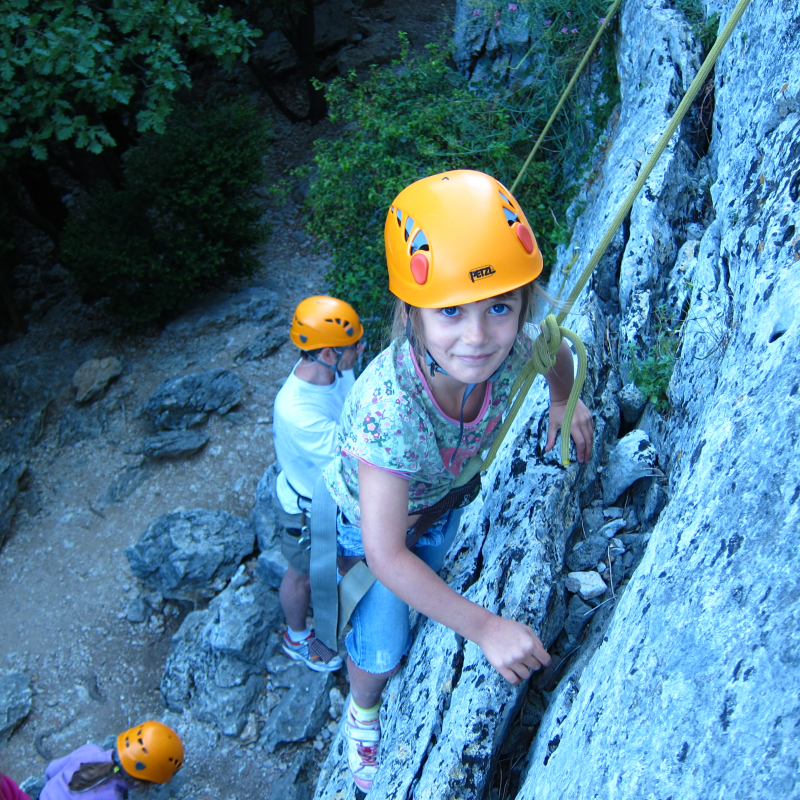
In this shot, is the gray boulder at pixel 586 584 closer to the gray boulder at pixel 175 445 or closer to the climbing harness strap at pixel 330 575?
the climbing harness strap at pixel 330 575

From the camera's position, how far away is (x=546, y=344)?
2012mm

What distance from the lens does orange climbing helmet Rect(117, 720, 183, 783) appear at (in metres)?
4.21

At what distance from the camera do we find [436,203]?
186 centimetres

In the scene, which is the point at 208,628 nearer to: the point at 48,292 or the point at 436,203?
the point at 436,203

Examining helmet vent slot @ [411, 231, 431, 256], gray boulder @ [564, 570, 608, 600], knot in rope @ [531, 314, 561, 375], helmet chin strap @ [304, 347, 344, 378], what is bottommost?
helmet chin strap @ [304, 347, 344, 378]

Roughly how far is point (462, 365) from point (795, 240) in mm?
947

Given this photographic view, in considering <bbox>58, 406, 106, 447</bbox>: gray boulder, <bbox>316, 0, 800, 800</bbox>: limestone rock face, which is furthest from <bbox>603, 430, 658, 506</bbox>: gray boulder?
<bbox>58, 406, 106, 447</bbox>: gray boulder

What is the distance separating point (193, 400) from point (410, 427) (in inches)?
240

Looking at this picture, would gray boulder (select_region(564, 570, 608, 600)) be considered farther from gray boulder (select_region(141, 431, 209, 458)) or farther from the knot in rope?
gray boulder (select_region(141, 431, 209, 458))

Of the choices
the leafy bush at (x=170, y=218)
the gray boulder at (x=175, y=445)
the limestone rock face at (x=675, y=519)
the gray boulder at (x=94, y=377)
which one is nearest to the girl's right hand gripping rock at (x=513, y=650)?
the limestone rock face at (x=675, y=519)

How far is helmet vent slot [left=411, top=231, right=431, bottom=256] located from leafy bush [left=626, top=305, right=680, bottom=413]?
4.02ft

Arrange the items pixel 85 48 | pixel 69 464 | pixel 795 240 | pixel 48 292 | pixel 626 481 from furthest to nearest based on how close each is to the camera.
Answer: pixel 48 292 → pixel 69 464 → pixel 85 48 → pixel 626 481 → pixel 795 240

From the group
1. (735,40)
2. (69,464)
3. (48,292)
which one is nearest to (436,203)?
(735,40)

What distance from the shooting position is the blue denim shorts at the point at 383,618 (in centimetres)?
255
